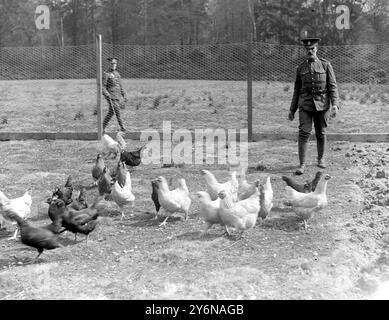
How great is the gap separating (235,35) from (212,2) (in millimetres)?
12418

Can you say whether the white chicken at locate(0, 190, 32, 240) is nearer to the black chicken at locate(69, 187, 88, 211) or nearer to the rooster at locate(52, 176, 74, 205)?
the rooster at locate(52, 176, 74, 205)

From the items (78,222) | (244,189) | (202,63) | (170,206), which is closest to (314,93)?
(244,189)

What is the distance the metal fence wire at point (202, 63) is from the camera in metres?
20.5

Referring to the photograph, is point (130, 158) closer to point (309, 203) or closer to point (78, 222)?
point (78, 222)

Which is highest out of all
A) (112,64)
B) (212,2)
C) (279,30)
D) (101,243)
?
(212,2)

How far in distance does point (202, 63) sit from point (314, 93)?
16604 mm

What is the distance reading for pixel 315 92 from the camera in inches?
311

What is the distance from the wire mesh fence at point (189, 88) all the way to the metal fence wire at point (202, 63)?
0.05 m

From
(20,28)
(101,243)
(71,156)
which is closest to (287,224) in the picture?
(101,243)

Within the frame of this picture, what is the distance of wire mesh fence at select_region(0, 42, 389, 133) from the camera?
13680 mm

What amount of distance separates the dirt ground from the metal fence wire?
41.2 ft

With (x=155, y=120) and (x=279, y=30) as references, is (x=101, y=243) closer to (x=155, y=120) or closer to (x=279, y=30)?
(x=155, y=120)

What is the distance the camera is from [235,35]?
40.3 meters

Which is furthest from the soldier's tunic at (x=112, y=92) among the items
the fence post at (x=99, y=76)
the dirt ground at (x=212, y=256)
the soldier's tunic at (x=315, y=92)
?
the soldier's tunic at (x=315, y=92)
